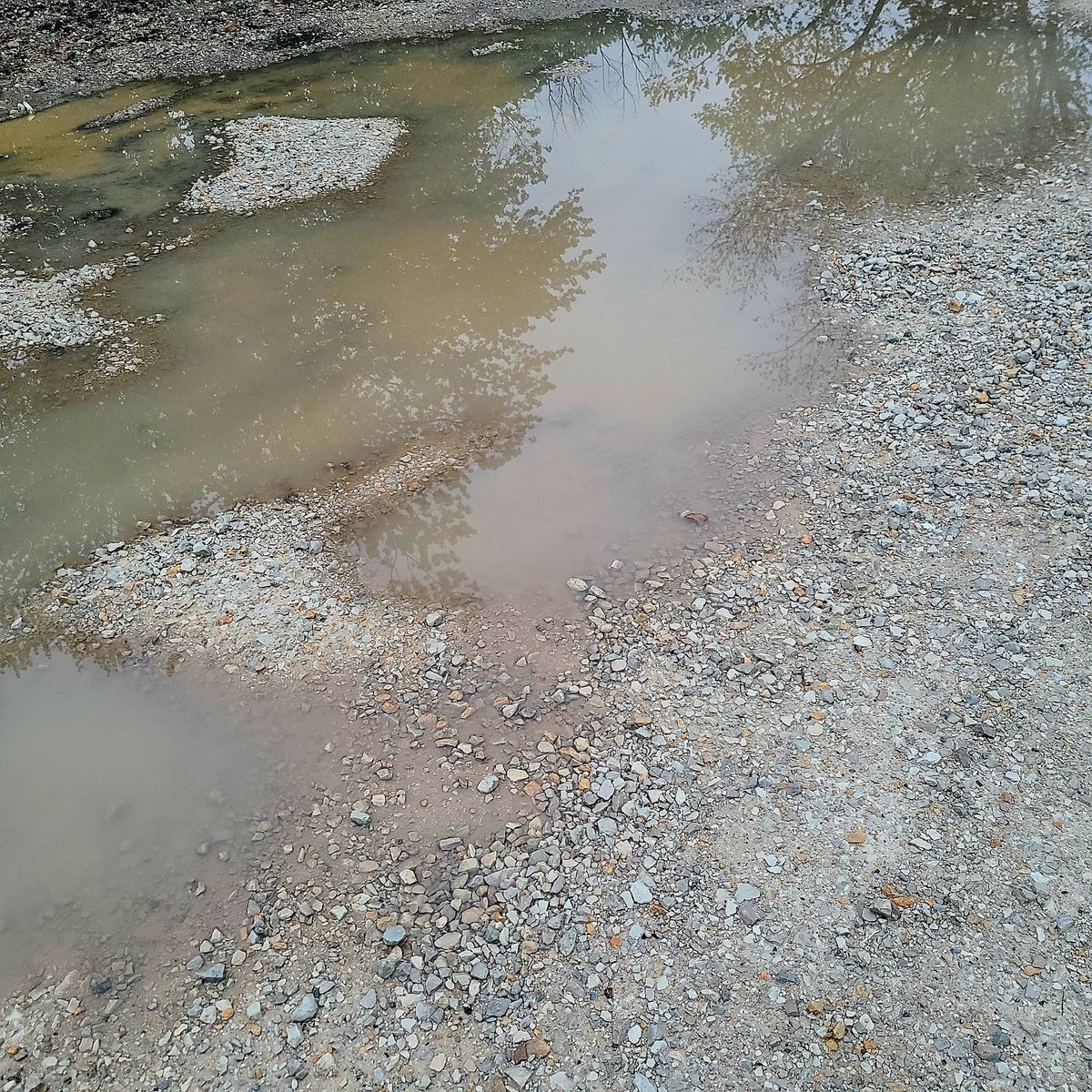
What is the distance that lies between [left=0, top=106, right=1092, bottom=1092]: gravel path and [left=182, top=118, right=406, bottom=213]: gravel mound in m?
8.48

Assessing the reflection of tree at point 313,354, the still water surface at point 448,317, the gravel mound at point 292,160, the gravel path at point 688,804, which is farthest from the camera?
the gravel mound at point 292,160

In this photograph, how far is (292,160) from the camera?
15305 mm

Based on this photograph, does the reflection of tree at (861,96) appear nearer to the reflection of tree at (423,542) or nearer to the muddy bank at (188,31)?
the muddy bank at (188,31)

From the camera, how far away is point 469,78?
61.6 ft

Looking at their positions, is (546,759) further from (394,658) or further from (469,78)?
(469,78)

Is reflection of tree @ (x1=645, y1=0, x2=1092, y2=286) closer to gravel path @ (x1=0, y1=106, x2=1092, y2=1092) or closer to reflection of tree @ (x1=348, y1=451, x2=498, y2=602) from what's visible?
gravel path @ (x1=0, y1=106, x2=1092, y2=1092)

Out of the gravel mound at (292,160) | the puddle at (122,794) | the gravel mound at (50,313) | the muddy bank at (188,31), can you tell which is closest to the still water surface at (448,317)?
the puddle at (122,794)

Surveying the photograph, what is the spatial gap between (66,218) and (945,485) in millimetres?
15657

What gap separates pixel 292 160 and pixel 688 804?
15.2 metres

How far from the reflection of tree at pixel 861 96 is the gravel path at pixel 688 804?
19.4ft

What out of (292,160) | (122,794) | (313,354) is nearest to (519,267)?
(313,354)

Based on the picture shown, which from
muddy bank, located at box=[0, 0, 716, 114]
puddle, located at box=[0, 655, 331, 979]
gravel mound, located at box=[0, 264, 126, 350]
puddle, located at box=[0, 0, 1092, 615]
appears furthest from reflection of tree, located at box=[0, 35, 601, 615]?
muddy bank, located at box=[0, 0, 716, 114]

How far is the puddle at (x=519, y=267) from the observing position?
8.79 m

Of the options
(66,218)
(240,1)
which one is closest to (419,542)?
(66,218)
